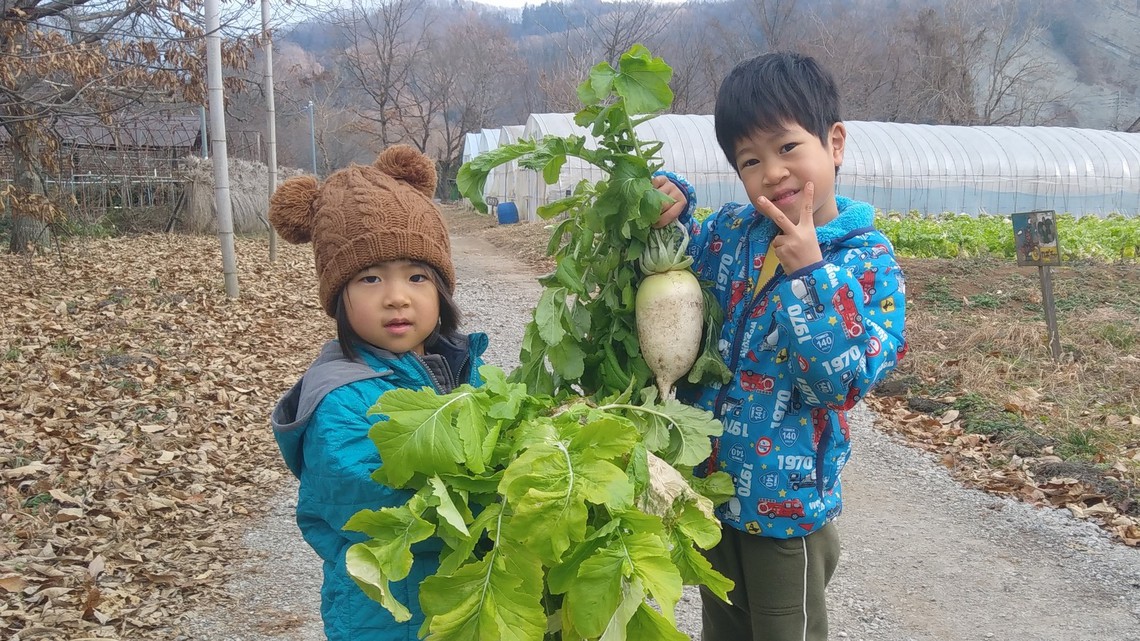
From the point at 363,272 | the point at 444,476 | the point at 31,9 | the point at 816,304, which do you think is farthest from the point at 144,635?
the point at 31,9

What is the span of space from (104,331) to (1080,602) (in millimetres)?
7575

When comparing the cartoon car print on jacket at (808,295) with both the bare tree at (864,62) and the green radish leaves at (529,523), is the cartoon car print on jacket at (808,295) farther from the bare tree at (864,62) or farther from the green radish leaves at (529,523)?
the bare tree at (864,62)

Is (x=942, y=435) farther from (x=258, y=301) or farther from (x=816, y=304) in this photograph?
(x=258, y=301)

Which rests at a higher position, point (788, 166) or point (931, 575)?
point (788, 166)

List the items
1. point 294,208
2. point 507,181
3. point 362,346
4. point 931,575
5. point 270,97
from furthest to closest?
point 507,181 < point 270,97 < point 931,575 < point 294,208 < point 362,346

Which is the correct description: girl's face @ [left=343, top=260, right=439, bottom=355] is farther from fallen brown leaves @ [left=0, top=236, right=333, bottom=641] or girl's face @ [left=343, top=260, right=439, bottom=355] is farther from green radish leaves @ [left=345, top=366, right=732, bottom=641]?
fallen brown leaves @ [left=0, top=236, right=333, bottom=641]

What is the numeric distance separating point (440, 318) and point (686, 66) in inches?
1397

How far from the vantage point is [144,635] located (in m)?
3.17

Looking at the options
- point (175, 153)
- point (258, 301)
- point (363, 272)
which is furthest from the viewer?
point (175, 153)

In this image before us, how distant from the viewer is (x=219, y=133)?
29.5 ft

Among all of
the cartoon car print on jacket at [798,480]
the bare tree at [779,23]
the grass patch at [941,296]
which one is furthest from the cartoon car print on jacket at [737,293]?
the bare tree at [779,23]

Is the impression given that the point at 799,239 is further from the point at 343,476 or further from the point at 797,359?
the point at 343,476

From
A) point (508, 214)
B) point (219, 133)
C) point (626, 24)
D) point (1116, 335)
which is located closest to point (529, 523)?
point (1116, 335)

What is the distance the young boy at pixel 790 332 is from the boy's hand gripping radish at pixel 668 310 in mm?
78
